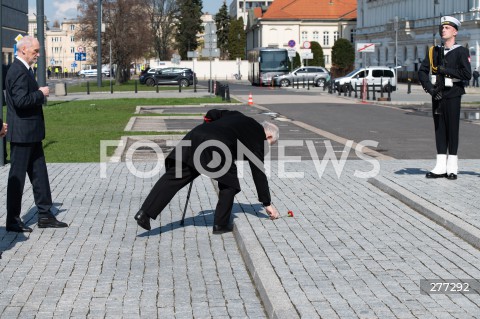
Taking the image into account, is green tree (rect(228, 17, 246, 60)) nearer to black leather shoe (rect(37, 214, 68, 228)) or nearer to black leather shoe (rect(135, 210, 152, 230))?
black leather shoe (rect(37, 214, 68, 228))

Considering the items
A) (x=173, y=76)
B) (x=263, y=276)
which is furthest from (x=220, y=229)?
(x=173, y=76)

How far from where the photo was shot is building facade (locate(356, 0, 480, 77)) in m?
74.7

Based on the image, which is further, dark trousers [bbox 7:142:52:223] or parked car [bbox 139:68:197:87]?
parked car [bbox 139:68:197:87]

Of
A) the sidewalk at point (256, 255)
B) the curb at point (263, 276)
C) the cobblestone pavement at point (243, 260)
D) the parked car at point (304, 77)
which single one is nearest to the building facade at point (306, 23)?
the parked car at point (304, 77)

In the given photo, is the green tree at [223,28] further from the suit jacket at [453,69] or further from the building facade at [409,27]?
the suit jacket at [453,69]

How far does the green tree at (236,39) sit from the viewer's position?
6088 inches

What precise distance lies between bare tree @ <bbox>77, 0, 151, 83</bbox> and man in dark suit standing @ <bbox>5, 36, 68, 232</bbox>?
2745 inches

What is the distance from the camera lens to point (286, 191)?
1227cm

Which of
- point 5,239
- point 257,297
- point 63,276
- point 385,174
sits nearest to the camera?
point 257,297

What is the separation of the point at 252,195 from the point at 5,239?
352 centimetres

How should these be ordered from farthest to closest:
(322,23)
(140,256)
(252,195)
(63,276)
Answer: (322,23) → (252,195) → (140,256) → (63,276)

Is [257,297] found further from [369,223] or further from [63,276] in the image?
[369,223]

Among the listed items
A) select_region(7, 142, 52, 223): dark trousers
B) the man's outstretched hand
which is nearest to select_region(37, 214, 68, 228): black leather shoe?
select_region(7, 142, 52, 223): dark trousers

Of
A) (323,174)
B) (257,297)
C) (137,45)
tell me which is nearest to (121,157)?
(323,174)
